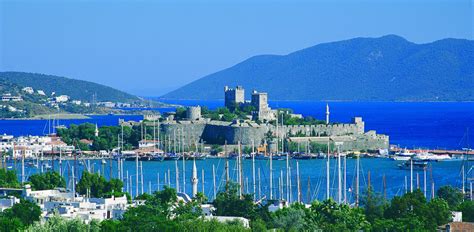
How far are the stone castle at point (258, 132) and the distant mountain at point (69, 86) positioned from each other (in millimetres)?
98055

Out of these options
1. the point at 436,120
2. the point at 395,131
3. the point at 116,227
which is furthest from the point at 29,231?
the point at 436,120

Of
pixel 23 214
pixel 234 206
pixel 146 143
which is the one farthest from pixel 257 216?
pixel 146 143

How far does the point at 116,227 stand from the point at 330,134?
47387 millimetres

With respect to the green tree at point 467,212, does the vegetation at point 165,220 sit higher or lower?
higher

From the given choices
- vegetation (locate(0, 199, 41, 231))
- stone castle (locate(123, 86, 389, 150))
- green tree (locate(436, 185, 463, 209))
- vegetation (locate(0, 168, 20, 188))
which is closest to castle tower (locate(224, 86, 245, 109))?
stone castle (locate(123, 86, 389, 150))

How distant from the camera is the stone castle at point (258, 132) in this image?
6775cm

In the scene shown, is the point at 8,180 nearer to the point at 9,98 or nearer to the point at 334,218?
the point at 334,218

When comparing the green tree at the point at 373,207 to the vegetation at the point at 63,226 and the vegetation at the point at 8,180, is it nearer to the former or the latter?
the vegetation at the point at 63,226

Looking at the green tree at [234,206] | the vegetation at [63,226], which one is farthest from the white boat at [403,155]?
the vegetation at [63,226]

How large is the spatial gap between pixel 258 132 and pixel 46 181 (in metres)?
32.4

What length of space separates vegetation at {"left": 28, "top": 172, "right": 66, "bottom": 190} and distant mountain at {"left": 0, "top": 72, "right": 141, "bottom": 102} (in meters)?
131

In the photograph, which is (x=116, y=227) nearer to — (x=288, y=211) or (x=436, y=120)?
(x=288, y=211)

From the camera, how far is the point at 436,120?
112 meters

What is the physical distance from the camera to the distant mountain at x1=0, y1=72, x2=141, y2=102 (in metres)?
172
